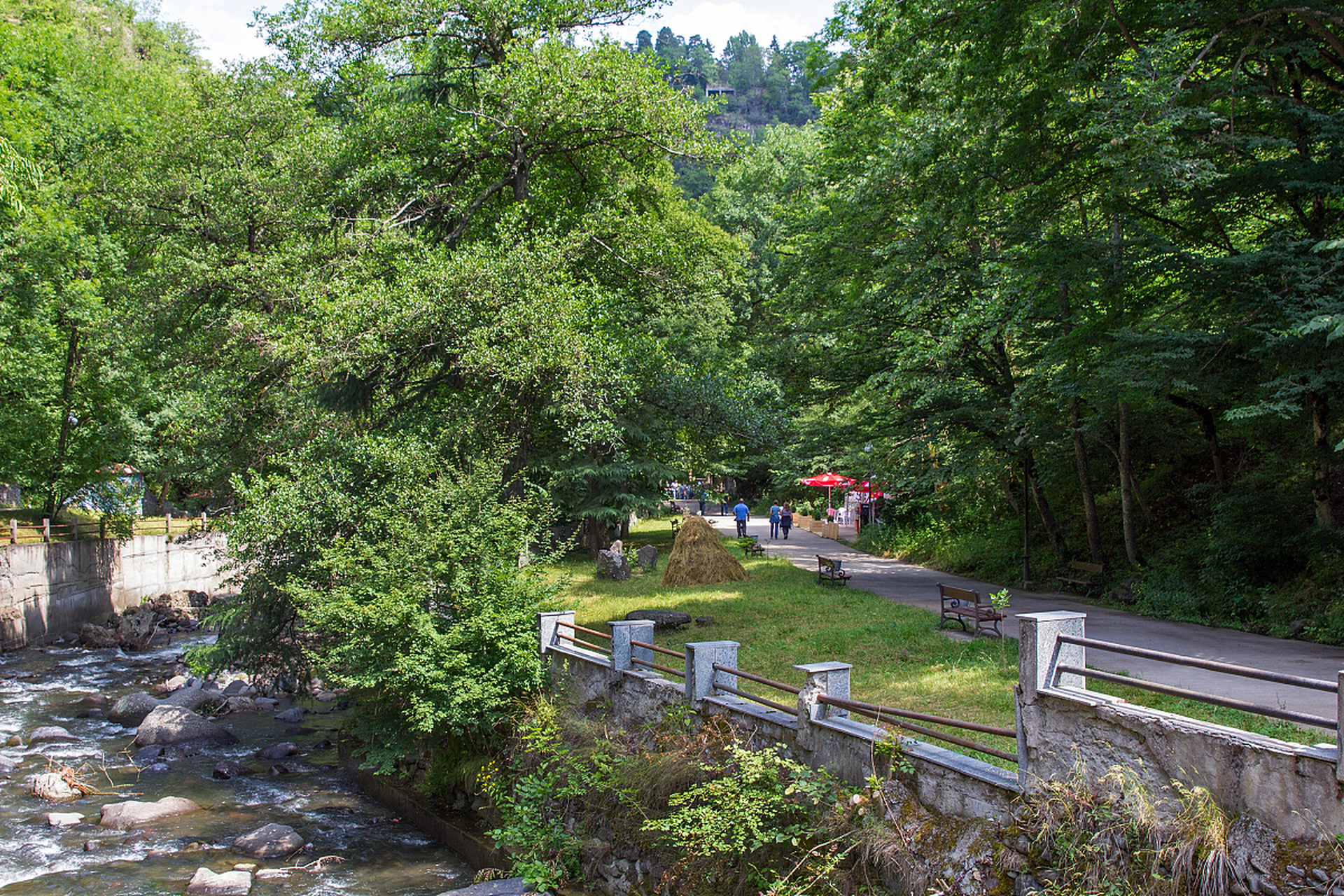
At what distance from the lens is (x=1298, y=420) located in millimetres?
16156

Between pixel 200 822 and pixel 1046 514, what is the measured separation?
18321 mm

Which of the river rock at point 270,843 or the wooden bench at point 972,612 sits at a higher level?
the wooden bench at point 972,612

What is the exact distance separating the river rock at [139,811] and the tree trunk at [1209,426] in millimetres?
18584

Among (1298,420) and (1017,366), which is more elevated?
(1017,366)

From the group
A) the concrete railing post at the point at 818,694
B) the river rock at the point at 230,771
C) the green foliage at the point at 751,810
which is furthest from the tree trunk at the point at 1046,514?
the river rock at the point at 230,771

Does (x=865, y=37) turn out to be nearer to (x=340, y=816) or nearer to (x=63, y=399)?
(x=340, y=816)

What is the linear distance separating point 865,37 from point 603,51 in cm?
526

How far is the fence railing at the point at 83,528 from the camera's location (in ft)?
80.9

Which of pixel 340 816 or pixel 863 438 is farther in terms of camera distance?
pixel 863 438

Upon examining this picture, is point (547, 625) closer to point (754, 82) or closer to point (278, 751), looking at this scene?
point (278, 751)

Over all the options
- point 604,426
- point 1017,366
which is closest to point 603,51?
point 604,426

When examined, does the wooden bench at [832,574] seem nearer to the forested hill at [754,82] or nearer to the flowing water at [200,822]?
the flowing water at [200,822]

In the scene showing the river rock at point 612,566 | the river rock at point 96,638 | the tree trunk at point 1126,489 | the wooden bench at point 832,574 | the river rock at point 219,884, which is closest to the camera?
the river rock at point 219,884

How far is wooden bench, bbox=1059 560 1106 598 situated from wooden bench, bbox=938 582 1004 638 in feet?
15.3
